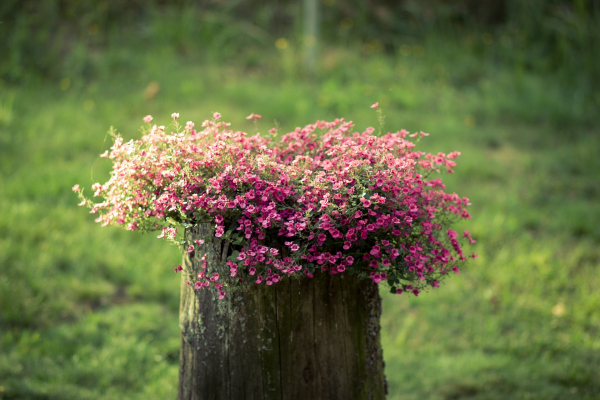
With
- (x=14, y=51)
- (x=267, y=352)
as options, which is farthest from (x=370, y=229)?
(x=14, y=51)

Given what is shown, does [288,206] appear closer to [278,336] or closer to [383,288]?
[278,336]

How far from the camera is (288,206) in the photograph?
1.98 meters

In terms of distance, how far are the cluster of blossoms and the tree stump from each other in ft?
0.28

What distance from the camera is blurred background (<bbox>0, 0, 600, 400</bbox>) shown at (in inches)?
143

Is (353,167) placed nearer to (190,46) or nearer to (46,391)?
(46,391)

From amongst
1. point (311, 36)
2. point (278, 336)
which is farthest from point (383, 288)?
point (311, 36)

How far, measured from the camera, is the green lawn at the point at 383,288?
3.52 meters

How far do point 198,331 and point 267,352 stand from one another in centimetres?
29

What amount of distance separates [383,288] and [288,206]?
2647 millimetres

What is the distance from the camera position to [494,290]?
443 cm

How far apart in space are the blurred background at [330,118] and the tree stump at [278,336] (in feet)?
4.21

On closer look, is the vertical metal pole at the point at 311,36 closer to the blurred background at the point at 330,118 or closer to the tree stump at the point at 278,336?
the blurred background at the point at 330,118

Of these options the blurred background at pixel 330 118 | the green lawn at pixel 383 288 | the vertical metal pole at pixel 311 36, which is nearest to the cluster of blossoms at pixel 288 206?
the green lawn at pixel 383 288

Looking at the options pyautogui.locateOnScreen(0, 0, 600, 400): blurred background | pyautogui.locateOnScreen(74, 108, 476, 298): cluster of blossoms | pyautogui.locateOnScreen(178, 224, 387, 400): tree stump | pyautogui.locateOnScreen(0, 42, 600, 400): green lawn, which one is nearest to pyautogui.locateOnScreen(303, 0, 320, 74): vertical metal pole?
pyautogui.locateOnScreen(0, 0, 600, 400): blurred background
